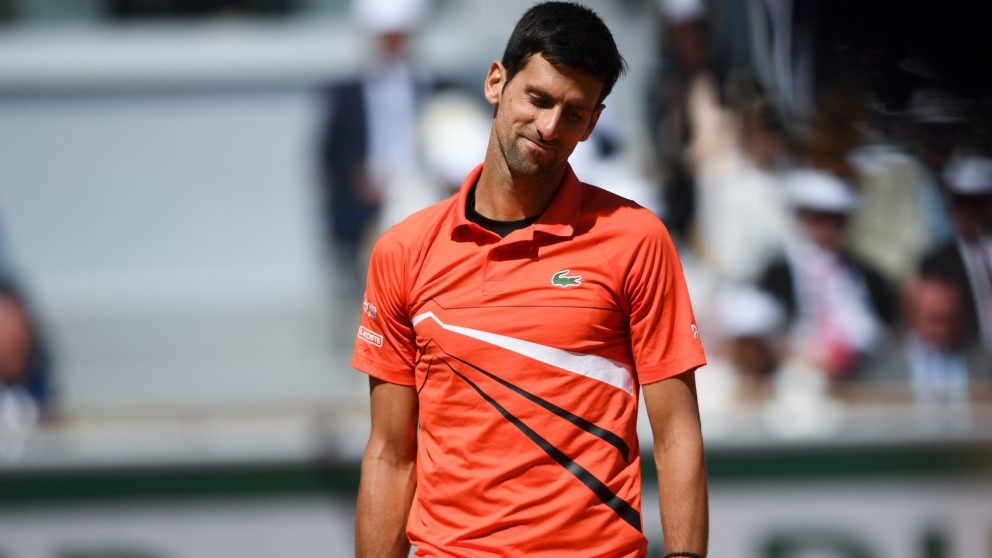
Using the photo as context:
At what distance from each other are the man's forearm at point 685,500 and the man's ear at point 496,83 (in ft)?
2.58

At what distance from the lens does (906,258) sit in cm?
508

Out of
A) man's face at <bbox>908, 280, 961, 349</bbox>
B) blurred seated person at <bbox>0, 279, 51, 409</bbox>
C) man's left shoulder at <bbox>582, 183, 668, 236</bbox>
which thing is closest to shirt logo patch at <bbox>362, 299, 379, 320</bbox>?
man's left shoulder at <bbox>582, 183, 668, 236</bbox>

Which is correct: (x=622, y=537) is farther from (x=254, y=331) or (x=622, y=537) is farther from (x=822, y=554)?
(x=254, y=331)

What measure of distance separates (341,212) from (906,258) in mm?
2649

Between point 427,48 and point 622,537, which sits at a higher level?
point 427,48

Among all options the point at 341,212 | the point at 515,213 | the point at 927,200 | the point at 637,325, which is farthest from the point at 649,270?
the point at 341,212

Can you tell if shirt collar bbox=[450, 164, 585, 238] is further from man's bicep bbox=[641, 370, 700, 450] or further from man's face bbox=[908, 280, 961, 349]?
man's face bbox=[908, 280, 961, 349]

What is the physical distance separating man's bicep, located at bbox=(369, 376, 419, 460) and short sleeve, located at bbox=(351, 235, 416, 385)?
26 mm

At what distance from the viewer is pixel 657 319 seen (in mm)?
2559

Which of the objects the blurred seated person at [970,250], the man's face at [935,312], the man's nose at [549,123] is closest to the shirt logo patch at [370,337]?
the man's nose at [549,123]

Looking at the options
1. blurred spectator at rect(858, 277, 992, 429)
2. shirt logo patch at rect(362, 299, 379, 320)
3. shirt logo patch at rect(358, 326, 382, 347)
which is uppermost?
shirt logo patch at rect(362, 299, 379, 320)

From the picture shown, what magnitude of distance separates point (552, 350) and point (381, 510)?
1.78ft

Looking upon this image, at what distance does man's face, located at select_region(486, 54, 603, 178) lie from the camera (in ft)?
8.23

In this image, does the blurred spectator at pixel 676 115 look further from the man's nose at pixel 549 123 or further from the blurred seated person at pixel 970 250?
the man's nose at pixel 549 123
